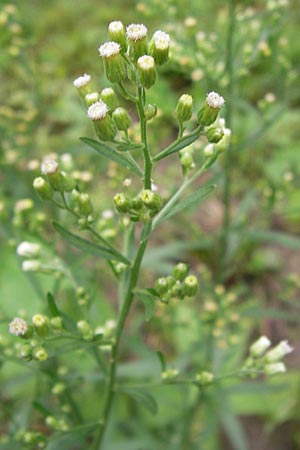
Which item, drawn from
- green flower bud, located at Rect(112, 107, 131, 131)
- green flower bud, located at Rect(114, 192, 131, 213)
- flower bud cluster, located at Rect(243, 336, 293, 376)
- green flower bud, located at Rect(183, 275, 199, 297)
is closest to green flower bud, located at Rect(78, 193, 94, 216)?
green flower bud, located at Rect(114, 192, 131, 213)

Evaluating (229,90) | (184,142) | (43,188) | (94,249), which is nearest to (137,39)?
(184,142)

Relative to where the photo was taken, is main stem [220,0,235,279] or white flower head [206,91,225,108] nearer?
white flower head [206,91,225,108]

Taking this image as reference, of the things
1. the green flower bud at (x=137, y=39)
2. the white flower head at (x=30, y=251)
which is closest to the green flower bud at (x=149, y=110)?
the green flower bud at (x=137, y=39)

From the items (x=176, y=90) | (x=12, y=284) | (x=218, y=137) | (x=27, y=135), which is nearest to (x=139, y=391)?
(x=218, y=137)

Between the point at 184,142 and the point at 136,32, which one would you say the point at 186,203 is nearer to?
the point at 184,142

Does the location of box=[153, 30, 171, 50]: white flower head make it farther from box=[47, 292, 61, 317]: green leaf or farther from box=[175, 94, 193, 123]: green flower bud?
box=[47, 292, 61, 317]: green leaf

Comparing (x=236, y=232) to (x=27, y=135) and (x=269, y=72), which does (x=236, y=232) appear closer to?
(x=27, y=135)
